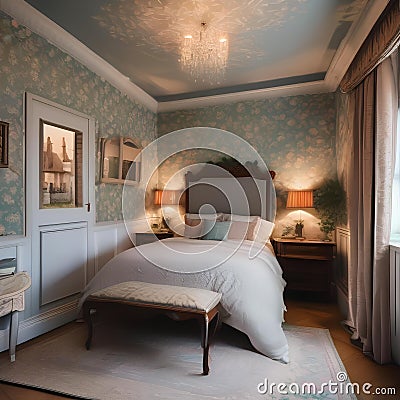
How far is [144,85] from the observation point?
169 inches

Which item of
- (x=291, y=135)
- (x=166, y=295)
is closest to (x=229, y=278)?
(x=166, y=295)

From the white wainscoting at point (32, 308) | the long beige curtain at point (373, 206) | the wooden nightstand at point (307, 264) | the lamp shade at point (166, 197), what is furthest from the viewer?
the lamp shade at point (166, 197)

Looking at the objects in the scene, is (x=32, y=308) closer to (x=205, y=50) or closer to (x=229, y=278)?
(x=229, y=278)

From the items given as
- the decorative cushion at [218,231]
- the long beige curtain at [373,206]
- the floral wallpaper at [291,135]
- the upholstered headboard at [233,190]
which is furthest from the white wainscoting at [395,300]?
the upholstered headboard at [233,190]

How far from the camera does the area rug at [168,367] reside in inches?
75.4

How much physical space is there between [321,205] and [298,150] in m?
0.84

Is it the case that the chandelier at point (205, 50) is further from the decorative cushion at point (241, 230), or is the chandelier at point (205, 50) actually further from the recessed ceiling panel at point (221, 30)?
the decorative cushion at point (241, 230)

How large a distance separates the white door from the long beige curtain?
2.77m

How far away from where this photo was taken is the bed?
2379 mm

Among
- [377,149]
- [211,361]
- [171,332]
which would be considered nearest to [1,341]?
[171,332]

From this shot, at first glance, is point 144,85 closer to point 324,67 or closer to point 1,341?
point 324,67

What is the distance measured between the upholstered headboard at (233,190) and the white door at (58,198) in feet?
5.35

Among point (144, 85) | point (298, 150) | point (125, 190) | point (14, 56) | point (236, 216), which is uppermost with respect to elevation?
point (144, 85)

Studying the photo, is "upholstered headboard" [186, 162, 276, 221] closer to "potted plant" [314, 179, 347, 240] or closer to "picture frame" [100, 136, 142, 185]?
"potted plant" [314, 179, 347, 240]
